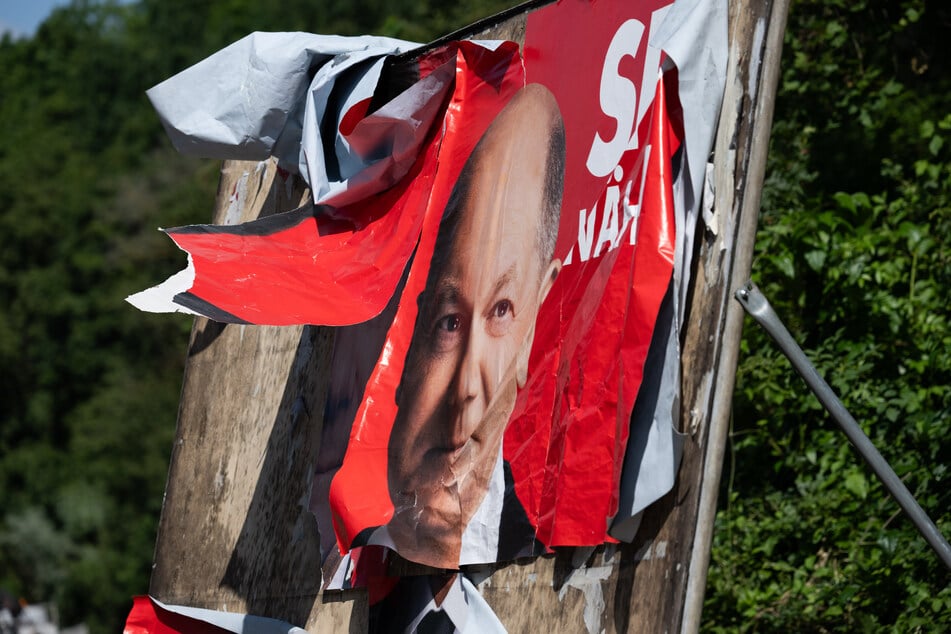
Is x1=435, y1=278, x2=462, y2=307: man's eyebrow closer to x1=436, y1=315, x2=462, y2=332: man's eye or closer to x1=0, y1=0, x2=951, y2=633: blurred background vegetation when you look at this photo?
x1=436, y1=315, x2=462, y2=332: man's eye

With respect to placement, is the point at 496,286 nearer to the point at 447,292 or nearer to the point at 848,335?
the point at 447,292

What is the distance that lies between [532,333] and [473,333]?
0.23 meters

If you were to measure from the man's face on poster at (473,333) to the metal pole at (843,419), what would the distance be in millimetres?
557

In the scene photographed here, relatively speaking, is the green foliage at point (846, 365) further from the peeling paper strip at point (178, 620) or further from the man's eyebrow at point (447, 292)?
the peeling paper strip at point (178, 620)

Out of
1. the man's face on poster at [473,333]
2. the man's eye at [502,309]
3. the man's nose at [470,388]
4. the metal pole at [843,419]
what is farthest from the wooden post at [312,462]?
the man's eye at [502,309]

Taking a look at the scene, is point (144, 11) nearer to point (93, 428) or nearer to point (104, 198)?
point (104, 198)

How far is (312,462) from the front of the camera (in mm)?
3061

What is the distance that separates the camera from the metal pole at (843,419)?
1.91 m

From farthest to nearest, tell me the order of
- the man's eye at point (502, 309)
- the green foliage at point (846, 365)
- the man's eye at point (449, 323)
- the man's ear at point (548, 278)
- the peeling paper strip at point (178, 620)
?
the green foliage at point (846, 365)
the peeling paper strip at point (178, 620)
the man's eye at point (449, 323)
the man's eye at point (502, 309)
the man's ear at point (548, 278)

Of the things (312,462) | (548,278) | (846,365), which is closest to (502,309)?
(548,278)

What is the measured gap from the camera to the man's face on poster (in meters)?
2.45

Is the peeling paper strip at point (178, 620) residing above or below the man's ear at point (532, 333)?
below

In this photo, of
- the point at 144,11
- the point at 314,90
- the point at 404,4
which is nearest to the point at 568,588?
the point at 314,90

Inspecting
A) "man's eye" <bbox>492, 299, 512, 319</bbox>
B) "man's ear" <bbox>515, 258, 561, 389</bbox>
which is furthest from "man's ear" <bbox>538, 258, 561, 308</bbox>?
"man's eye" <bbox>492, 299, 512, 319</bbox>
